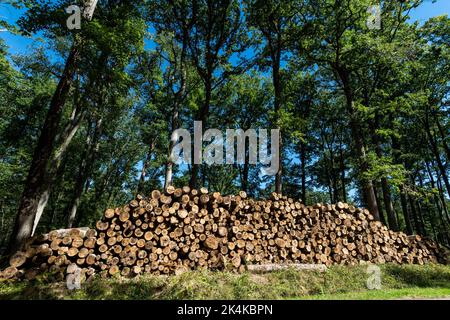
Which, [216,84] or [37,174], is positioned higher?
[216,84]

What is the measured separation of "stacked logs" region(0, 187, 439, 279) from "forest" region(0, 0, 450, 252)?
5.94ft

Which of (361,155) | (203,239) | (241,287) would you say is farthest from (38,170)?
(361,155)

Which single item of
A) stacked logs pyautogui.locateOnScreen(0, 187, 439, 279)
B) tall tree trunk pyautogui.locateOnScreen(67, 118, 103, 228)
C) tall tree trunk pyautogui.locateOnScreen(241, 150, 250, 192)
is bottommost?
stacked logs pyautogui.locateOnScreen(0, 187, 439, 279)

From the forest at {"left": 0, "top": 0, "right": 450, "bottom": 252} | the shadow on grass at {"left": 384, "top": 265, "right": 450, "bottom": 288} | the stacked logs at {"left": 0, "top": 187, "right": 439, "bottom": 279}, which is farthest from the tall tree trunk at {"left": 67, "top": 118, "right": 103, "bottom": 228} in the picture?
the shadow on grass at {"left": 384, "top": 265, "right": 450, "bottom": 288}

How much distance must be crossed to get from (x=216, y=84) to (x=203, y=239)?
10221 millimetres

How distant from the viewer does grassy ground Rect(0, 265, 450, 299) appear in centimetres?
446

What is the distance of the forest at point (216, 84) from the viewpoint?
908 centimetres

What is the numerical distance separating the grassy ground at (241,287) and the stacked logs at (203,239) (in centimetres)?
42

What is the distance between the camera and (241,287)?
4969 millimetres

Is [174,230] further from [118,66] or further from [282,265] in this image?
[118,66]

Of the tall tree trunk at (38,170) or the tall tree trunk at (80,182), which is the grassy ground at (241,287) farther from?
the tall tree trunk at (80,182)

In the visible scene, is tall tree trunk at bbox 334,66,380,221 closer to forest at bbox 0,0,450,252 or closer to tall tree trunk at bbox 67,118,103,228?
forest at bbox 0,0,450,252

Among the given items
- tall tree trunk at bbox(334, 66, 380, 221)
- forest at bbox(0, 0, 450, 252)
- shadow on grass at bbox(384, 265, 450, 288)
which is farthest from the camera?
tall tree trunk at bbox(334, 66, 380, 221)

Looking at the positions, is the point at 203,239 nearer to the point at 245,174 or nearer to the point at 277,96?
the point at 277,96
